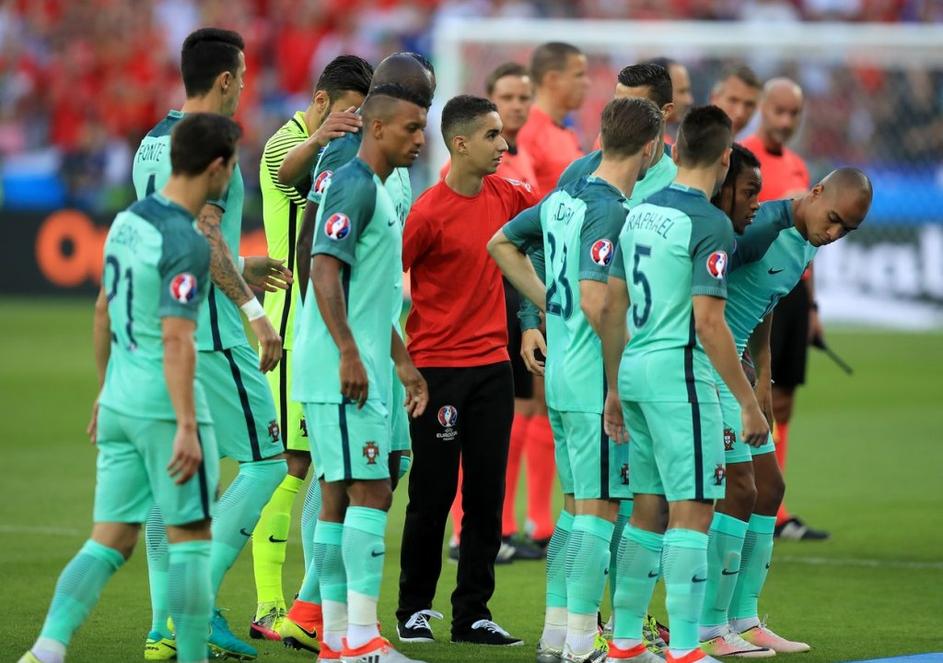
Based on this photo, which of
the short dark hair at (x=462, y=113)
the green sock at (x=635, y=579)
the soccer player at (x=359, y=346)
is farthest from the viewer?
the short dark hair at (x=462, y=113)

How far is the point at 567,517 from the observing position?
6.43 m

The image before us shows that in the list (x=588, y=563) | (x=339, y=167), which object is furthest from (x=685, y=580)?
(x=339, y=167)

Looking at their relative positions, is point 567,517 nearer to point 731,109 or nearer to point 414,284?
point 414,284

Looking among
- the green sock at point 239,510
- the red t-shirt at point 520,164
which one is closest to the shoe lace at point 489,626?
the green sock at point 239,510

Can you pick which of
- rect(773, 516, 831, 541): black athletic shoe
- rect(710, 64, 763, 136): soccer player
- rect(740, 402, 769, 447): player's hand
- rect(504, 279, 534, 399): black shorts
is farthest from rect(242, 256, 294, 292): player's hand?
rect(710, 64, 763, 136): soccer player

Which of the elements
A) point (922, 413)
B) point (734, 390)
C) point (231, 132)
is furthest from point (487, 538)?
point (922, 413)

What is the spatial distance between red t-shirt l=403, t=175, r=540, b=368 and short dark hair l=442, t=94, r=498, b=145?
359 millimetres

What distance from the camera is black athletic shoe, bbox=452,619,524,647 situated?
6.77m

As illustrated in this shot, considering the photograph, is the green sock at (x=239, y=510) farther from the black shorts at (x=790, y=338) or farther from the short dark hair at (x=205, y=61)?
the black shorts at (x=790, y=338)

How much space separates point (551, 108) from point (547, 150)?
1.09 feet

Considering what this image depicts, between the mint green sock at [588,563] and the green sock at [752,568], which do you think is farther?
the green sock at [752,568]

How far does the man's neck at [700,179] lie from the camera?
5.90 m

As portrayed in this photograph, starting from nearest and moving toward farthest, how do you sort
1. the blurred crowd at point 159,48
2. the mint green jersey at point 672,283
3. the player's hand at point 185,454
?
the player's hand at point 185,454 < the mint green jersey at point 672,283 < the blurred crowd at point 159,48

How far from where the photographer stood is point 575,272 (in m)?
6.28
